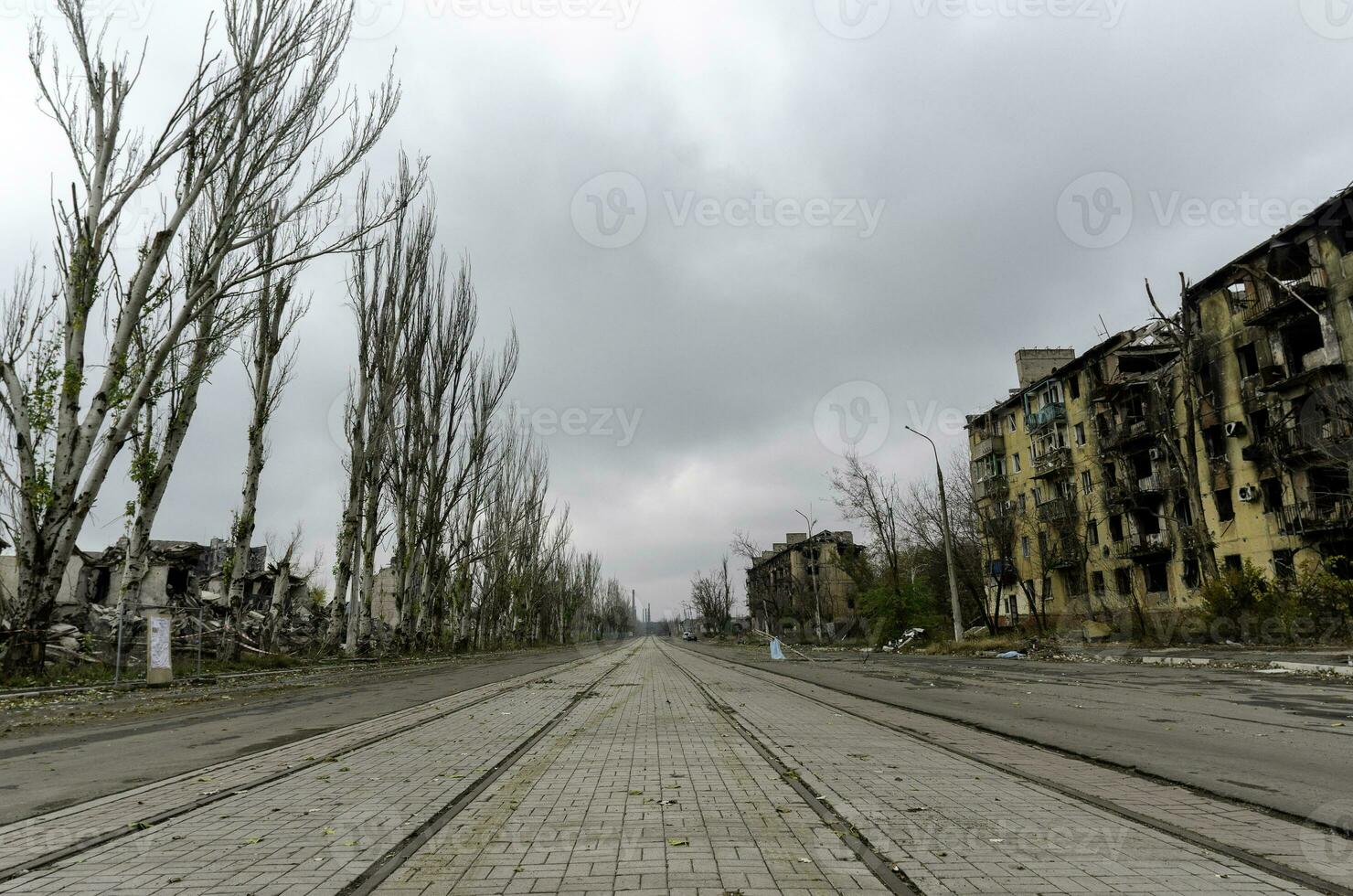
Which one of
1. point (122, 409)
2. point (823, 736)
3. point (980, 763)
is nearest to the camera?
point (980, 763)

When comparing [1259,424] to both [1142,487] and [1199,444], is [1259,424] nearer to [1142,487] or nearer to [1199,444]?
[1199,444]

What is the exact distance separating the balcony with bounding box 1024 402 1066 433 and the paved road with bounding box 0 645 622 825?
41440mm

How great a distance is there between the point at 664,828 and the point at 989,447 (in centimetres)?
5574

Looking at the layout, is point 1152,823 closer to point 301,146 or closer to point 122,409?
point 122,409

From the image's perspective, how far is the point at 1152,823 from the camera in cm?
462

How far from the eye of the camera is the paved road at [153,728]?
6289 mm

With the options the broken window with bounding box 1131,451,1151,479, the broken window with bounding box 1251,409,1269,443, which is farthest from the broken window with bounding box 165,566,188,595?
the broken window with bounding box 1251,409,1269,443

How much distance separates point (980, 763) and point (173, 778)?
22.2 feet

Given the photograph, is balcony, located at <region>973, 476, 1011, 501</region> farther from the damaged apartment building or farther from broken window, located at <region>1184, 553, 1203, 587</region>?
broken window, located at <region>1184, 553, 1203, 587</region>

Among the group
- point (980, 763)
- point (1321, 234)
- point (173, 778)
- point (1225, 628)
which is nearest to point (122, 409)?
point (173, 778)

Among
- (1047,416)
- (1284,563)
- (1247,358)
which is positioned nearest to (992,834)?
(1284,563)

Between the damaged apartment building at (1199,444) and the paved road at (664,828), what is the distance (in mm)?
27063

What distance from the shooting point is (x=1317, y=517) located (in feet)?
95.3

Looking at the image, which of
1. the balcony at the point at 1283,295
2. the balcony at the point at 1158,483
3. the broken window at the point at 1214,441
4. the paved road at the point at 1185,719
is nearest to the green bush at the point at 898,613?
the balcony at the point at 1158,483
